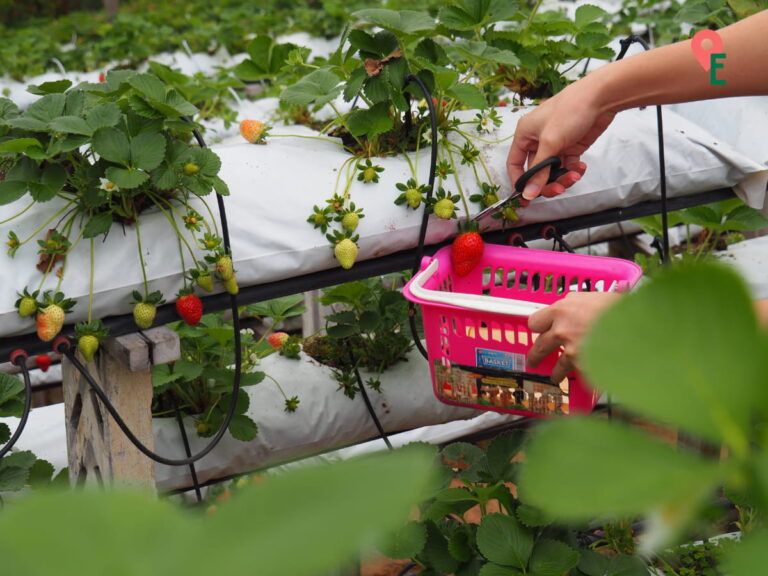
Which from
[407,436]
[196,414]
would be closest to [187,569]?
[196,414]

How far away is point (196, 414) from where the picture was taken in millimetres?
1631

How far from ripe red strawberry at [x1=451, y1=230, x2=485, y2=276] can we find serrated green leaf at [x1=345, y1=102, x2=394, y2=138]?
0.69 ft

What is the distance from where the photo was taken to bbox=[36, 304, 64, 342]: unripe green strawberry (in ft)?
3.65

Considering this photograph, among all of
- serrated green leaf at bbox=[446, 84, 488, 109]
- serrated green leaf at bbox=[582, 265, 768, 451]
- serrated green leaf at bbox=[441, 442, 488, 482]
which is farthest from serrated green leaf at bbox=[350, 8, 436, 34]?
serrated green leaf at bbox=[582, 265, 768, 451]

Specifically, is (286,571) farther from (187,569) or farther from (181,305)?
(181,305)

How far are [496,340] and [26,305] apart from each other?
632mm

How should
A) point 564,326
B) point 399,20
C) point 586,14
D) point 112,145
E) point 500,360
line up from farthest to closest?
1. point 586,14
2. point 399,20
3. point 500,360
4. point 112,145
5. point 564,326

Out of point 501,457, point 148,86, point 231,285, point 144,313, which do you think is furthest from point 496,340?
point 148,86

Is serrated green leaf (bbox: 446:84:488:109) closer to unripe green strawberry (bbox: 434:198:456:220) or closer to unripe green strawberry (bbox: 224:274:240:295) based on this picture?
unripe green strawberry (bbox: 434:198:456:220)

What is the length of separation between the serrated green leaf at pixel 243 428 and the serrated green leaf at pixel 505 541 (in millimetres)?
497

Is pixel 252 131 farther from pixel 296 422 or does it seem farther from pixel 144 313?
pixel 296 422

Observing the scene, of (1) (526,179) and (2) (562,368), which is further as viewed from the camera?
(1) (526,179)

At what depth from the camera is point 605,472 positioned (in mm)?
172

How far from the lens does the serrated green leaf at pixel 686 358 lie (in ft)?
0.57
